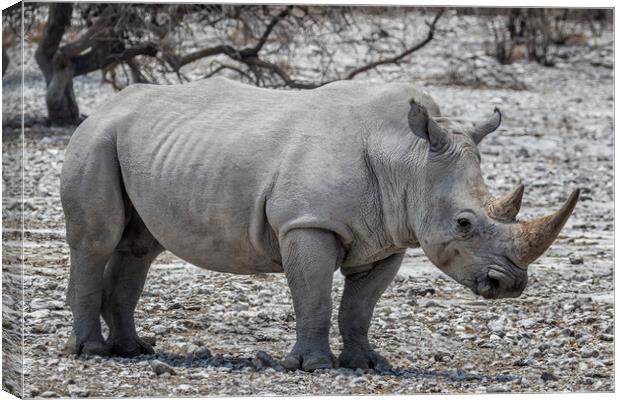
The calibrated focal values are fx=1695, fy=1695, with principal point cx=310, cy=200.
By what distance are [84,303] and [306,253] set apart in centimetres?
161

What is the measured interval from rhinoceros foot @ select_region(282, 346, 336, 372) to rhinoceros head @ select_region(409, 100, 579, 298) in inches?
33.0

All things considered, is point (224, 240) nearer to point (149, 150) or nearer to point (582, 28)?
point (149, 150)

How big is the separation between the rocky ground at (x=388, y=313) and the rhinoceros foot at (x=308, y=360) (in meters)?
0.06

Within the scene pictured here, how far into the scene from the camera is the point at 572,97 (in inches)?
805

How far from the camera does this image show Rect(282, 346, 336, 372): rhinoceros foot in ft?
31.3

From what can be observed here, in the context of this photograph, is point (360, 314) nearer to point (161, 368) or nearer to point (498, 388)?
point (498, 388)

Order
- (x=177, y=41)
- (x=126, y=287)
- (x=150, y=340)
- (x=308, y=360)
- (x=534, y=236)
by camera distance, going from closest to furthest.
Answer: (x=534, y=236)
(x=308, y=360)
(x=126, y=287)
(x=150, y=340)
(x=177, y=41)

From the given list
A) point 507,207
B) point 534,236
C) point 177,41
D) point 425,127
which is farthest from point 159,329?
point 177,41

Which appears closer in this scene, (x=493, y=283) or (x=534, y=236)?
(x=534, y=236)

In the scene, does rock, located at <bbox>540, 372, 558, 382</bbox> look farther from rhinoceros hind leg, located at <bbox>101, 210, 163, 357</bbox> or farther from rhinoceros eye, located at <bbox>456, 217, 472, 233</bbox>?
rhinoceros hind leg, located at <bbox>101, 210, 163, 357</bbox>

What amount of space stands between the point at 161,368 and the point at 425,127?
6.67ft

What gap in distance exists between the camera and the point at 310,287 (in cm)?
945

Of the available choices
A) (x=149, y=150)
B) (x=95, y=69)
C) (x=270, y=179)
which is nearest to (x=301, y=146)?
(x=270, y=179)

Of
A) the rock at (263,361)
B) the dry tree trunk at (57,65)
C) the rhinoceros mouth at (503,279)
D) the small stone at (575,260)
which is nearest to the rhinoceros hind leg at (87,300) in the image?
the rock at (263,361)
